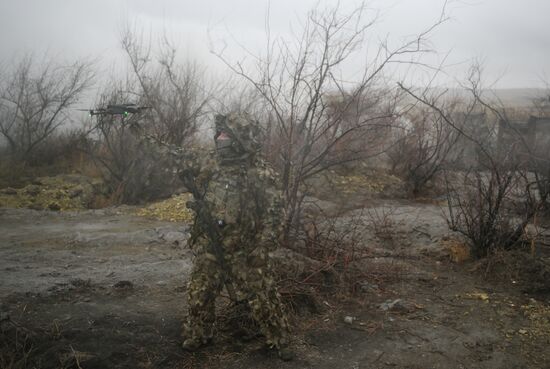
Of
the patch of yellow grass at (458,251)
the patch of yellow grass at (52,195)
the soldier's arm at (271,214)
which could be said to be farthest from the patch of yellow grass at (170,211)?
the soldier's arm at (271,214)

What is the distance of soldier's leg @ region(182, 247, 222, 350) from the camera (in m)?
3.45

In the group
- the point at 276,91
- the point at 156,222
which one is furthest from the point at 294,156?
the point at 156,222

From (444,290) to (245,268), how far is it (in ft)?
8.64

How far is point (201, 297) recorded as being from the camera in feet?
11.3

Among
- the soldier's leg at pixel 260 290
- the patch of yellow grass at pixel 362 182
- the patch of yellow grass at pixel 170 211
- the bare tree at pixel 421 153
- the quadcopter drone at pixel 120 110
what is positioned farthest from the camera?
the patch of yellow grass at pixel 362 182

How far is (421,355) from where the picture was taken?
3654 mm

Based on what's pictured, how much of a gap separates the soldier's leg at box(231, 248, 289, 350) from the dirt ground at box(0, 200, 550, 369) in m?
0.19

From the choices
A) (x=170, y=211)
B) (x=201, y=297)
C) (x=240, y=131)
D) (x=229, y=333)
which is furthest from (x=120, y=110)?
(x=170, y=211)

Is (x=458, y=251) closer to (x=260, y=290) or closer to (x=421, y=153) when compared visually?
(x=260, y=290)

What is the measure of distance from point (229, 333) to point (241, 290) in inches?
21.9

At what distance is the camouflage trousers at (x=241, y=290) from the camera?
135 inches

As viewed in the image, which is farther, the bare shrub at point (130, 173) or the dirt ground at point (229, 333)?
the bare shrub at point (130, 173)

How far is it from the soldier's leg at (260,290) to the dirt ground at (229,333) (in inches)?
7.6

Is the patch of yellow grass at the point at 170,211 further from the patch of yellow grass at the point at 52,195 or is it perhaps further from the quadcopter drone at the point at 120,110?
the quadcopter drone at the point at 120,110
